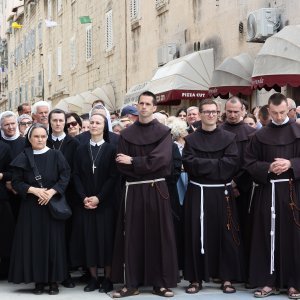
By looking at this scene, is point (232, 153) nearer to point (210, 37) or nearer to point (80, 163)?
point (80, 163)

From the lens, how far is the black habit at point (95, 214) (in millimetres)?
8664

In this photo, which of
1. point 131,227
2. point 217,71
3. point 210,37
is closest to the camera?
point 131,227

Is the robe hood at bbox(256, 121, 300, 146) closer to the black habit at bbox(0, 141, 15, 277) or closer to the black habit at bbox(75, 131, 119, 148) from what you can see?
the black habit at bbox(75, 131, 119, 148)

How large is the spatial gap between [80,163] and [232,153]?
1730 millimetres

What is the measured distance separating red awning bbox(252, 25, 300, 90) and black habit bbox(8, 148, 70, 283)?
6147 mm

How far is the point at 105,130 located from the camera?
8.99 meters

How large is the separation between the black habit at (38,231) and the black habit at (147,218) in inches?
26.2

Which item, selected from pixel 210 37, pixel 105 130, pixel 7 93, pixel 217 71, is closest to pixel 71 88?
pixel 210 37

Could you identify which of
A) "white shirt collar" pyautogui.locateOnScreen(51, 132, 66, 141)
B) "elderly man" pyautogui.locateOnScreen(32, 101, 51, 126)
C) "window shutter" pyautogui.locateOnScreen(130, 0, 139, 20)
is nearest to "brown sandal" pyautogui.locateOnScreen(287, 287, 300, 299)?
"white shirt collar" pyautogui.locateOnScreen(51, 132, 66, 141)

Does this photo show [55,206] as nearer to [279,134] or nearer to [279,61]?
[279,134]

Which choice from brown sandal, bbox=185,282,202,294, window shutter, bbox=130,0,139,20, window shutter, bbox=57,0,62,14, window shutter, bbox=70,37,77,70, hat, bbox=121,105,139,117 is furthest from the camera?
window shutter, bbox=57,0,62,14

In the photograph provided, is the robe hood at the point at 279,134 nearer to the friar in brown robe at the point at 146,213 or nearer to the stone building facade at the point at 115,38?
the friar in brown robe at the point at 146,213

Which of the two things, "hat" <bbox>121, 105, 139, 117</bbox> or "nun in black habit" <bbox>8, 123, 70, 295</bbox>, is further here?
"hat" <bbox>121, 105, 139, 117</bbox>

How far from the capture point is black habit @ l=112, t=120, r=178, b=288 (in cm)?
830
